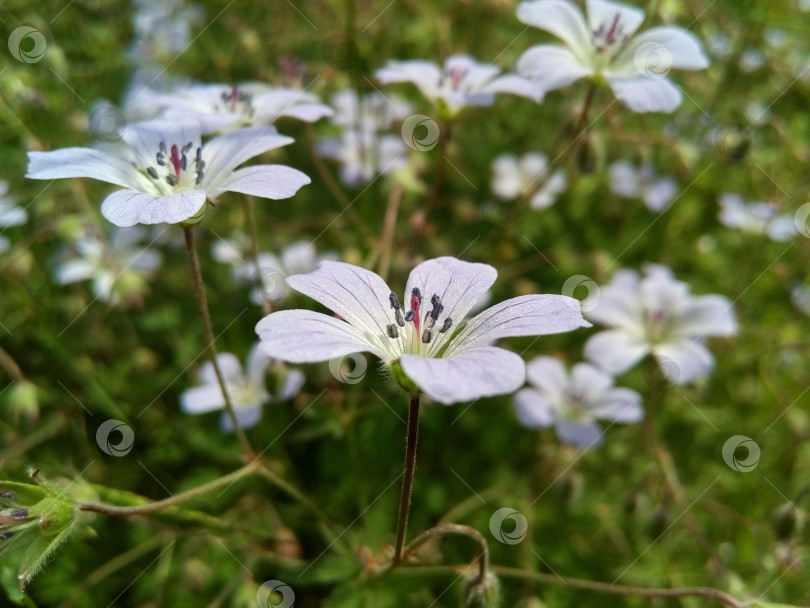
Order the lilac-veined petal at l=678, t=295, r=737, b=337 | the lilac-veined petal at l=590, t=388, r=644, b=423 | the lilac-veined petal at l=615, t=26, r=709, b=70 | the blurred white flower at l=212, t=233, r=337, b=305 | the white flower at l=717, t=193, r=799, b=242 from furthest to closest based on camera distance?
the white flower at l=717, t=193, r=799, b=242, the blurred white flower at l=212, t=233, r=337, b=305, the lilac-veined petal at l=678, t=295, r=737, b=337, the lilac-veined petal at l=590, t=388, r=644, b=423, the lilac-veined petal at l=615, t=26, r=709, b=70

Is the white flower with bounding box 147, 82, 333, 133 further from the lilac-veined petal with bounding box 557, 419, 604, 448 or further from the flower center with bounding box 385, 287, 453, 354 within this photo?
the lilac-veined petal with bounding box 557, 419, 604, 448

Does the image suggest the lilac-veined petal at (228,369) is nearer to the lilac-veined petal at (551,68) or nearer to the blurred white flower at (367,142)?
the blurred white flower at (367,142)

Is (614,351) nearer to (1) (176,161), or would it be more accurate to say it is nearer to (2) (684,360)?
(2) (684,360)

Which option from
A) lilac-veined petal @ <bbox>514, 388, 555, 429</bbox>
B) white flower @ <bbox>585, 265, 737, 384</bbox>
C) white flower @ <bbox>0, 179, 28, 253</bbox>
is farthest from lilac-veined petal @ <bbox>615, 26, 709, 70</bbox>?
white flower @ <bbox>0, 179, 28, 253</bbox>

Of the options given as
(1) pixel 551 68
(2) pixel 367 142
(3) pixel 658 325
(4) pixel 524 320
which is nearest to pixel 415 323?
(4) pixel 524 320

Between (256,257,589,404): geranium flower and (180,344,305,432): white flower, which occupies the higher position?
(256,257,589,404): geranium flower

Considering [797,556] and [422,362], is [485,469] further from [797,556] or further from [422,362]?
[422,362]
